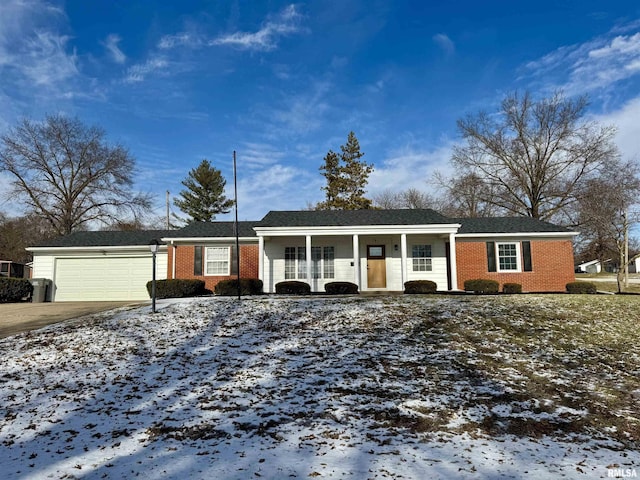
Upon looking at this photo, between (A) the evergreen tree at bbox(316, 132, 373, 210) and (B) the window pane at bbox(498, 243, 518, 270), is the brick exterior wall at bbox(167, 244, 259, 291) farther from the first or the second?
(A) the evergreen tree at bbox(316, 132, 373, 210)

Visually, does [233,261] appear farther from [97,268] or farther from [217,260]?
[97,268]

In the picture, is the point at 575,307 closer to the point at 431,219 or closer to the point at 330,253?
the point at 431,219

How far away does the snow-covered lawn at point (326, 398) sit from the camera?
3424 millimetres

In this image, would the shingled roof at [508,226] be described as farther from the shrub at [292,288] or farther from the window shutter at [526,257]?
the shrub at [292,288]

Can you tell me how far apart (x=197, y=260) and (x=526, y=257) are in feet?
48.0

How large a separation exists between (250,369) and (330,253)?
1222cm

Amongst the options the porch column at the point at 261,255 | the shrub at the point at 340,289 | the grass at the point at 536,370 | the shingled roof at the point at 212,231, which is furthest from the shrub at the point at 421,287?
the shingled roof at the point at 212,231

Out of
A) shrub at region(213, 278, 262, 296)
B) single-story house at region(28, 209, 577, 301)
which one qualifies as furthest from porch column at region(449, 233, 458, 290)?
shrub at region(213, 278, 262, 296)

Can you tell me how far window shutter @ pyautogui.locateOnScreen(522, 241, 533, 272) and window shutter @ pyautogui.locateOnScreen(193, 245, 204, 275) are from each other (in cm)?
1438

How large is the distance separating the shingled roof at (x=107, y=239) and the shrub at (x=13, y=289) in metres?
1.97

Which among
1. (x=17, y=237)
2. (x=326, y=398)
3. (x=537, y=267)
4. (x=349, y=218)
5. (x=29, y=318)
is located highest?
(x=17, y=237)

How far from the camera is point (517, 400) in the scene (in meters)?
4.84

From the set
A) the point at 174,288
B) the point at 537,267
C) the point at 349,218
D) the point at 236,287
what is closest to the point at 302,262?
the point at 349,218

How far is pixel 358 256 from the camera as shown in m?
17.1
